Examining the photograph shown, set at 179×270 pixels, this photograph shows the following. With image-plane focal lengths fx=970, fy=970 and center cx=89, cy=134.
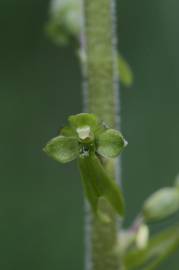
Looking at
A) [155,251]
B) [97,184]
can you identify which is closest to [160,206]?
[155,251]

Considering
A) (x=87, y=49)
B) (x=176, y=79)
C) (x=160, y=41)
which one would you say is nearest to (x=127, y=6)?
(x=160, y=41)

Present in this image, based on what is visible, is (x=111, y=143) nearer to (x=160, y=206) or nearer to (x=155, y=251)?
(x=160, y=206)

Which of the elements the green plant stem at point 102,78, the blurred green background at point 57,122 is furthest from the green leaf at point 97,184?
the blurred green background at point 57,122

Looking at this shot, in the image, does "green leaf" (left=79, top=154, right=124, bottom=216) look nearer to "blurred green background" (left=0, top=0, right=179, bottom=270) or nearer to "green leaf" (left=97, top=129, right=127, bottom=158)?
"green leaf" (left=97, top=129, right=127, bottom=158)

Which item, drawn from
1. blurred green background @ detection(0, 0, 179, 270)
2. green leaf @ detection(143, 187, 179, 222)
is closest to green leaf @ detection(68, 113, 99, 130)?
green leaf @ detection(143, 187, 179, 222)

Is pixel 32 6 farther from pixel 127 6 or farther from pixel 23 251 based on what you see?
Result: pixel 23 251

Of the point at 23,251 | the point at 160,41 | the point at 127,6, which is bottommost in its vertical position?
the point at 23,251
